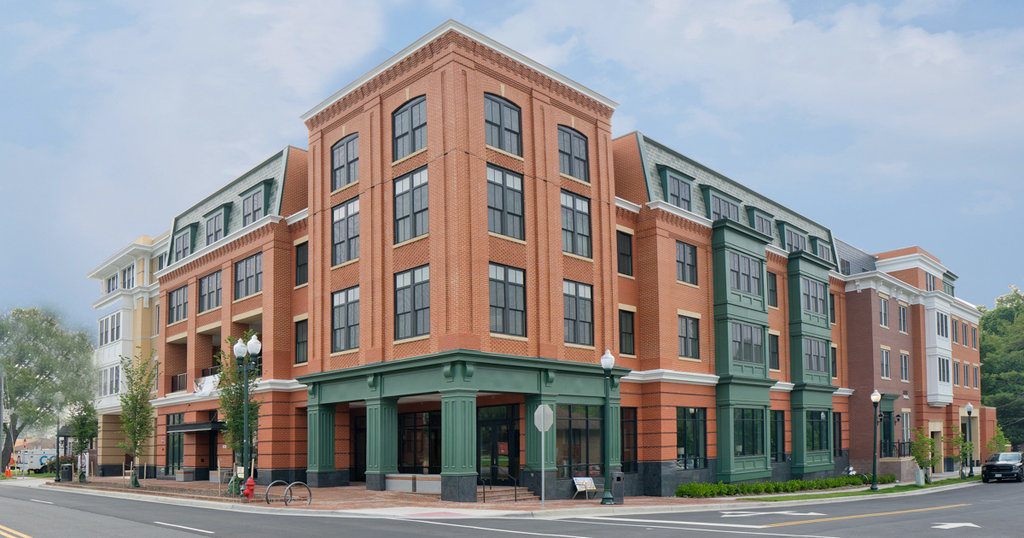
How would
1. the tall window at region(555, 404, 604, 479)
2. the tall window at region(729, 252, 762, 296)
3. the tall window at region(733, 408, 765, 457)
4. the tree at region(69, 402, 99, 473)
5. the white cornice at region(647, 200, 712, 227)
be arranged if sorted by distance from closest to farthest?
the tall window at region(555, 404, 604, 479)
the white cornice at region(647, 200, 712, 227)
the tall window at region(733, 408, 765, 457)
the tall window at region(729, 252, 762, 296)
the tree at region(69, 402, 99, 473)

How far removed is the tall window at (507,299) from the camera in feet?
95.7

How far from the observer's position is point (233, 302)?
41.4 m

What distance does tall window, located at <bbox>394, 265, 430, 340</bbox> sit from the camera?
29.4 m

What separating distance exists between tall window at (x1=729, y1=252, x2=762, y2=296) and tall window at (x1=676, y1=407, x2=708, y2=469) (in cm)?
644

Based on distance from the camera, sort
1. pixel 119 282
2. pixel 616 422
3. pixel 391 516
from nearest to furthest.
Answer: pixel 391 516
pixel 616 422
pixel 119 282

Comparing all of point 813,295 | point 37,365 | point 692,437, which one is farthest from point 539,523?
point 37,365

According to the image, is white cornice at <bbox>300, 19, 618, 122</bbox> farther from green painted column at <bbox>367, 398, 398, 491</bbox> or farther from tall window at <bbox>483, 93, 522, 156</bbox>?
green painted column at <bbox>367, 398, 398, 491</bbox>

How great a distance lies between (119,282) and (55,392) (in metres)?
30.4

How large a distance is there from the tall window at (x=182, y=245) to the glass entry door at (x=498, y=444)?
77.7 ft

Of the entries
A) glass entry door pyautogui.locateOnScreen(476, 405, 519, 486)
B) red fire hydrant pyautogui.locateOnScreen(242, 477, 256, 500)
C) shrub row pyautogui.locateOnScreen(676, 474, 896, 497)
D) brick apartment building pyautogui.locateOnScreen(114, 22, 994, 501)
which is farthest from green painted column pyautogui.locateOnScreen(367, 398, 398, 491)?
shrub row pyautogui.locateOnScreen(676, 474, 896, 497)

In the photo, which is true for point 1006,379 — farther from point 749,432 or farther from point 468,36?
point 468,36

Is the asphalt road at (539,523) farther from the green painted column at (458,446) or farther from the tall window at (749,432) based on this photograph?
the tall window at (749,432)

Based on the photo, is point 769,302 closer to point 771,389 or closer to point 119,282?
point 771,389

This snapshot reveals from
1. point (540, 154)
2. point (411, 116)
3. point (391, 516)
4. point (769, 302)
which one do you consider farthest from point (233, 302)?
point (769, 302)
